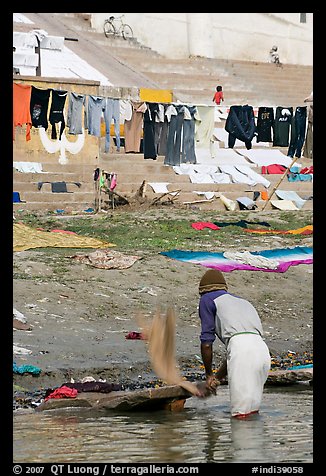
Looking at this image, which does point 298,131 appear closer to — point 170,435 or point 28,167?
point 28,167

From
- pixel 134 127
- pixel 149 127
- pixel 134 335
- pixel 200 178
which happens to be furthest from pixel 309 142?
pixel 134 335

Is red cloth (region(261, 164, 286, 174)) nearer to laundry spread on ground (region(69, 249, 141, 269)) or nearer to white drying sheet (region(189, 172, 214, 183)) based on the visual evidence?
white drying sheet (region(189, 172, 214, 183))

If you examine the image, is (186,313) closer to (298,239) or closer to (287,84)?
(298,239)

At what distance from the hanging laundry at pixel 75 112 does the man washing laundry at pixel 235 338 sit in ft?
42.6

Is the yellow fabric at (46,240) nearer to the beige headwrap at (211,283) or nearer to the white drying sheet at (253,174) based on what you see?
the beige headwrap at (211,283)

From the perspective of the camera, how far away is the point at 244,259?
15094 millimetres

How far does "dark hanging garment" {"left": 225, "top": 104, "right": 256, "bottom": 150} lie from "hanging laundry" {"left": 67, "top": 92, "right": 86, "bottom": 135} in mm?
3384

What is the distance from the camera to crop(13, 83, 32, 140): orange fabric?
1948 centimetres

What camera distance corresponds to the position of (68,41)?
28.8m

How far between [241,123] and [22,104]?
5.03 meters

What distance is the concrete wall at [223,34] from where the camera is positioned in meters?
33.0
